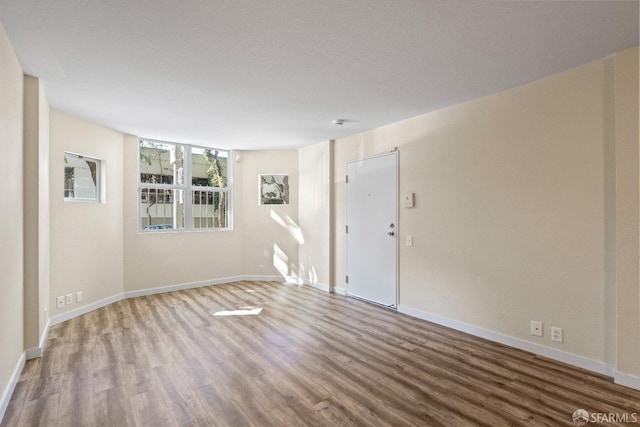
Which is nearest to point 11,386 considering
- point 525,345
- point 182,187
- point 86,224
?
point 86,224

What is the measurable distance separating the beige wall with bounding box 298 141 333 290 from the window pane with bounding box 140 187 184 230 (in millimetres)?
2151

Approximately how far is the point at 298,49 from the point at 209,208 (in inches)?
162

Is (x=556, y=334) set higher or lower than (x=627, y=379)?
higher

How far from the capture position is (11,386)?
227 centimetres

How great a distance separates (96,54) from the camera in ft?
7.73

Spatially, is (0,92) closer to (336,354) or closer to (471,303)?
(336,354)

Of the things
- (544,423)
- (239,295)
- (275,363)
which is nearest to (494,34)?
(544,423)

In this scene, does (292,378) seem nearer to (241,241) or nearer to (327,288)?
(327,288)

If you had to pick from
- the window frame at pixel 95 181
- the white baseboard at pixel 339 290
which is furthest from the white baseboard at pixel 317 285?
the window frame at pixel 95 181

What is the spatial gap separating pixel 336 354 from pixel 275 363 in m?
0.57

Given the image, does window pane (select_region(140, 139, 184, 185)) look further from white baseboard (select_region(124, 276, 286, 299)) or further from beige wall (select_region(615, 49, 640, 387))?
beige wall (select_region(615, 49, 640, 387))

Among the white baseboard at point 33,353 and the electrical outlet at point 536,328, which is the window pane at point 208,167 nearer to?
the white baseboard at point 33,353

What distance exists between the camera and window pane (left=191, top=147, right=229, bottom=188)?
18.4ft

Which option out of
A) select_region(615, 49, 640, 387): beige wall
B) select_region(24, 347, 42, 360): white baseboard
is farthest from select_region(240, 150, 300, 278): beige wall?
select_region(615, 49, 640, 387): beige wall
